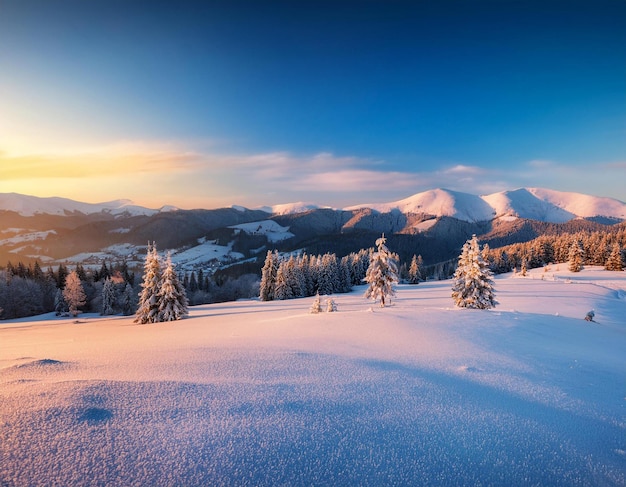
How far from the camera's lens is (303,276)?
64.6 m

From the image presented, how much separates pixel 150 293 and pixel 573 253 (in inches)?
3219

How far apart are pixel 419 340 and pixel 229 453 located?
7.72m

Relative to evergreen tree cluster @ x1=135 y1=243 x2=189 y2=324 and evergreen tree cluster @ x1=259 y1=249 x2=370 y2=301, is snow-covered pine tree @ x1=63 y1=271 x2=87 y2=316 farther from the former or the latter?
evergreen tree cluster @ x1=135 y1=243 x2=189 y2=324

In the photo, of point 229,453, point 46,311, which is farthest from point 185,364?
point 46,311

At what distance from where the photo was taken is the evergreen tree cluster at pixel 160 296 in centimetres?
2772

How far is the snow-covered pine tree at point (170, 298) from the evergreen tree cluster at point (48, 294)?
33673 mm

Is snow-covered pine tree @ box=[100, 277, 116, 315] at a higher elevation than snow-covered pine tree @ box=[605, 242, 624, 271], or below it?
below

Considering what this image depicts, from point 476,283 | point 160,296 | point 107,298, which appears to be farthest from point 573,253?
point 107,298

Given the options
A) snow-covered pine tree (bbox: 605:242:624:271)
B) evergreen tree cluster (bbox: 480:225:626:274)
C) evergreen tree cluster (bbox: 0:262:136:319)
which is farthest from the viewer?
evergreen tree cluster (bbox: 480:225:626:274)

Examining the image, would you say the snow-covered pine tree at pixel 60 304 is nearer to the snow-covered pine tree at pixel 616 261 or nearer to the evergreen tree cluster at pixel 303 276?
the evergreen tree cluster at pixel 303 276

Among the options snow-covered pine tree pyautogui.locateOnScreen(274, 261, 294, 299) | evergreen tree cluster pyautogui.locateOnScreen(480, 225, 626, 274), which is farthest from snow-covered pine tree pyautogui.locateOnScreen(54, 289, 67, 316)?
evergreen tree cluster pyautogui.locateOnScreen(480, 225, 626, 274)

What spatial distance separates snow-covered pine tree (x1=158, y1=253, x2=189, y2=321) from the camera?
2765cm

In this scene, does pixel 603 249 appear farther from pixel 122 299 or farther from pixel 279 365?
pixel 122 299

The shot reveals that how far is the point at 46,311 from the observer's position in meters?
59.4
